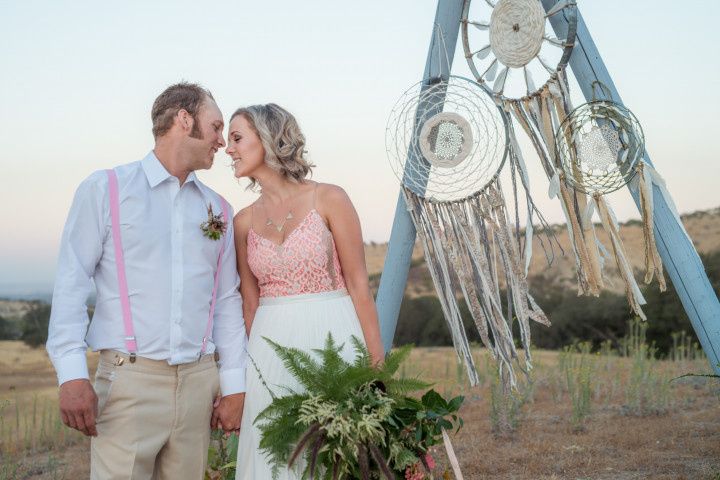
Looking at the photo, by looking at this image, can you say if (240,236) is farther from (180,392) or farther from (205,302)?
(180,392)

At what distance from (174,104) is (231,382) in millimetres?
1054

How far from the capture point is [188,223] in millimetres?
2953

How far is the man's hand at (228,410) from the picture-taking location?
10.0 feet

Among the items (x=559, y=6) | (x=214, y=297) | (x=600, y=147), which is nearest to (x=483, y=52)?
(x=559, y=6)

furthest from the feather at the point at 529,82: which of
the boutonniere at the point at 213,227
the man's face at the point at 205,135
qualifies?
the boutonniere at the point at 213,227

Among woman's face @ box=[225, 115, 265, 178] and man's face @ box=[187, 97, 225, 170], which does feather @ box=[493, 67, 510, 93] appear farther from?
man's face @ box=[187, 97, 225, 170]

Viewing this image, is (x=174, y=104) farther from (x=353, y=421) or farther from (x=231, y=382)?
(x=353, y=421)

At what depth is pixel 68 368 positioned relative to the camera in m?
2.71

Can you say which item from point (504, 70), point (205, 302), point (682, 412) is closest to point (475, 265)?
point (504, 70)

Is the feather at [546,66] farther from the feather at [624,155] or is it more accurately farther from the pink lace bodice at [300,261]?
the pink lace bodice at [300,261]

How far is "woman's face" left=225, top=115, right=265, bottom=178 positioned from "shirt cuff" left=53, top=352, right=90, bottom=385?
0.95m

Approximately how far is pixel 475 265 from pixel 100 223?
195 centimetres

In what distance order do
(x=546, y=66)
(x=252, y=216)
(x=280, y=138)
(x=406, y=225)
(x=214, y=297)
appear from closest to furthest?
1. (x=214, y=297)
2. (x=280, y=138)
3. (x=252, y=216)
4. (x=546, y=66)
5. (x=406, y=225)

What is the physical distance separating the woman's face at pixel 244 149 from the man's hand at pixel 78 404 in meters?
1.01
